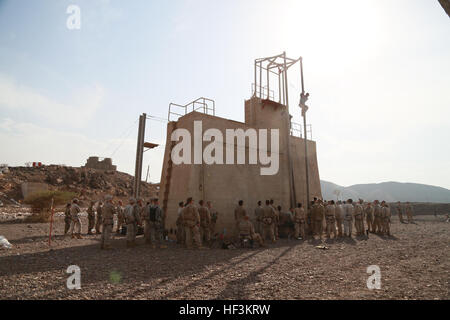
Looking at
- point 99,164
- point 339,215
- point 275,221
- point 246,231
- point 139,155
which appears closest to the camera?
point 246,231

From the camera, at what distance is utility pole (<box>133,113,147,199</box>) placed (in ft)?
48.6

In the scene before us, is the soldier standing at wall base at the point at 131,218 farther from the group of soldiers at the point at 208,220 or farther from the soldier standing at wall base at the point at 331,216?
the soldier standing at wall base at the point at 331,216

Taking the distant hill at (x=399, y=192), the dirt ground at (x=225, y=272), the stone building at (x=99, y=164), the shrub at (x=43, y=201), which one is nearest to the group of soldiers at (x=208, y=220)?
the dirt ground at (x=225, y=272)

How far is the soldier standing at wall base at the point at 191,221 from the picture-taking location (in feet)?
33.3

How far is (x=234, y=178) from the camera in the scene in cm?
1412

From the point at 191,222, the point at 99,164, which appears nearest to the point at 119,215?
the point at 191,222

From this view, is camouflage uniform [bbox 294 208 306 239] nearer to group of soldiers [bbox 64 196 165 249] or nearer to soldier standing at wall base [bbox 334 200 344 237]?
soldier standing at wall base [bbox 334 200 344 237]

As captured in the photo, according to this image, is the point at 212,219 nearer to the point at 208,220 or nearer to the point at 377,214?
the point at 208,220

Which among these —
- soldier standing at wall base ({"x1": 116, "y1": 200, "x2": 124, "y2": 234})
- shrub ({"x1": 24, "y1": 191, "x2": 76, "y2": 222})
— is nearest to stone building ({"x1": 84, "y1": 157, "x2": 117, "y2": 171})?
shrub ({"x1": 24, "y1": 191, "x2": 76, "y2": 222})

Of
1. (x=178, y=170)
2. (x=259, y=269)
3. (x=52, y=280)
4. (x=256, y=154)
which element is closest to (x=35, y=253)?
(x=52, y=280)

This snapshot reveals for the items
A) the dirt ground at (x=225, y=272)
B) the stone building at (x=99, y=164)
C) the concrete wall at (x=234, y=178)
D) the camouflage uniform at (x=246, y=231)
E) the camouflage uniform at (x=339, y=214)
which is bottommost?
the dirt ground at (x=225, y=272)

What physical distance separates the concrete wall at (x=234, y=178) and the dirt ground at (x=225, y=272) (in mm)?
3423

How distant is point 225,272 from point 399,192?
7062 inches
